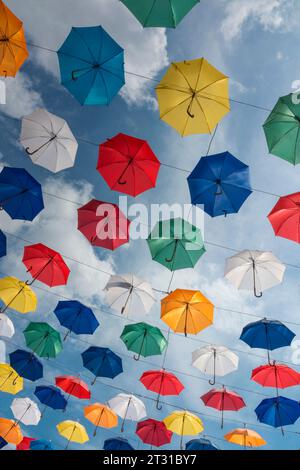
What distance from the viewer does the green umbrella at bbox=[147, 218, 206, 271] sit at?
8.29 meters

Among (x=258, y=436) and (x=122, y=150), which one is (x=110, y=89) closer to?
(x=122, y=150)

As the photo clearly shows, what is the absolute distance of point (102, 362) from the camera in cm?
1083

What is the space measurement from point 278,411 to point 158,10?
11142 mm

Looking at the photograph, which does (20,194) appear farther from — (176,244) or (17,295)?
(176,244)

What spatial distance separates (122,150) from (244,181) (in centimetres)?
279

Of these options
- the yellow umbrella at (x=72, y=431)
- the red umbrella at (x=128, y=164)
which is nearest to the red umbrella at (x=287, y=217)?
the red umbrella at (x=128, y=164)

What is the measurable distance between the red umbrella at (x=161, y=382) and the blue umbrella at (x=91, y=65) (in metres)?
8.15

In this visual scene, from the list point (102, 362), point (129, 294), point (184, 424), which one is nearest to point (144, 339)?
point (129, 294)

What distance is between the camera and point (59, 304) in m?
10.2

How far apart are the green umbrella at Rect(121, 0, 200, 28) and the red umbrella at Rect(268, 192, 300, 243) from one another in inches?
165

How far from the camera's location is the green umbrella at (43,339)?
35.8ft

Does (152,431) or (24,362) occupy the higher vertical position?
(24,362)

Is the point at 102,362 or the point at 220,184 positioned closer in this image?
the point at 220,184
